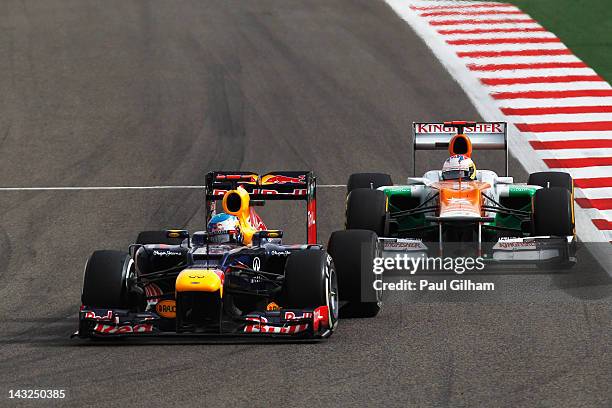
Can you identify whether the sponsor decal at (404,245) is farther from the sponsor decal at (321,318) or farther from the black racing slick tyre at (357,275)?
the sponsor decal at (321,318)

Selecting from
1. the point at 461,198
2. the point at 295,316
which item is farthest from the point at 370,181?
the point at 295,316

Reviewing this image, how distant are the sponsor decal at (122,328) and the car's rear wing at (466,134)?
6.73 meters

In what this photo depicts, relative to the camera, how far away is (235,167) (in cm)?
2303

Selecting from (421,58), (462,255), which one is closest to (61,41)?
(421,58)

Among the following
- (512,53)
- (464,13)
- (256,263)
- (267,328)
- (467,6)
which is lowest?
(267,328)

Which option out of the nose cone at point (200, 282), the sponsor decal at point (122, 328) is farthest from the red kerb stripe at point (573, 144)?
the sponsor decal at point (122, 328)

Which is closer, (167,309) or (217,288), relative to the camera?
(217,288)

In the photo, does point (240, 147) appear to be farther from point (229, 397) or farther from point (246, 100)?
point (229, 397)

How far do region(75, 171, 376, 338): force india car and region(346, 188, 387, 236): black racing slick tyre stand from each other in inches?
108

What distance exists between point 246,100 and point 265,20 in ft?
16.6

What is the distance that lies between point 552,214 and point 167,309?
17.5 ft

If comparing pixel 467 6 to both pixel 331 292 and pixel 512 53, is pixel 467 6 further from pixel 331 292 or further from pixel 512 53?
pixel 331 292

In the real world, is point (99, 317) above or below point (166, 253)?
below

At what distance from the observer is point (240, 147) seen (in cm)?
2411
